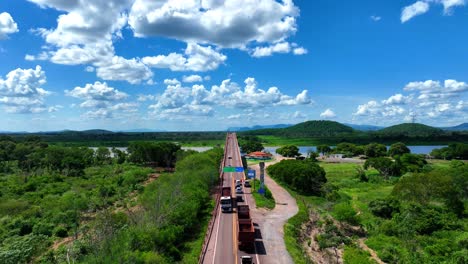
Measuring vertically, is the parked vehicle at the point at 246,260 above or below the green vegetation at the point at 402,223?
above

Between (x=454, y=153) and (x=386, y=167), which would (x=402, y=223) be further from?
(x=454, y=153)

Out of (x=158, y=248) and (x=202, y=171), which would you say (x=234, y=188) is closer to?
(x=202, y=171)

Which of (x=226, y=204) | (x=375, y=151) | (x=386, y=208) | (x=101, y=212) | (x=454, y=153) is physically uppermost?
(x=375, y=151)

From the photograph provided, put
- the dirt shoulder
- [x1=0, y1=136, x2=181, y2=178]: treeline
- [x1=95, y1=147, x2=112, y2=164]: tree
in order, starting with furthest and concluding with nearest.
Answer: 1. [x1=95, y1=147, x2=112, y2=164]: tree
2. [x1=0, y1=136, x2=181, y2=178]: treeline
3. the dirt shoulder

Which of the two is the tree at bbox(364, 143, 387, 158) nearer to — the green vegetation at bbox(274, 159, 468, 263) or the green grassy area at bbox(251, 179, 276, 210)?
the green vegetation at bbox(274, 159, 468, 263)

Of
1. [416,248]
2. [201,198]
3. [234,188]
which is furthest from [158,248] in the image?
[234,188]

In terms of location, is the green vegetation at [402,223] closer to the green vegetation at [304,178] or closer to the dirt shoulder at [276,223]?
the dirt shoulder at [276,223]

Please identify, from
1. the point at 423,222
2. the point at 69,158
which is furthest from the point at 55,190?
the point at 423,222

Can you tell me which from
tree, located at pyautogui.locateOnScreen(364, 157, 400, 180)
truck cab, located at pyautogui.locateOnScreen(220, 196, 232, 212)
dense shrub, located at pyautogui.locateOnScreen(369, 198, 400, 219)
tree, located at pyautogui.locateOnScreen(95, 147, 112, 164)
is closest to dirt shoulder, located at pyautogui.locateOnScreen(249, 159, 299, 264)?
truck cab, located at pyautogui.locateOnScreen(220, 196, 232, 212)

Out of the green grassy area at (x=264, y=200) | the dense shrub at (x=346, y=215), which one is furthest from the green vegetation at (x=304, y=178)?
the dense shrub at (x=346, y=215)

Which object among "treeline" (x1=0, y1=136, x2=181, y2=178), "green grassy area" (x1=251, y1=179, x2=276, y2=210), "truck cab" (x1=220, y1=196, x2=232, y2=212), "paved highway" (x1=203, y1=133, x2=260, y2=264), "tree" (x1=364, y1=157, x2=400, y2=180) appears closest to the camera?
"paved highway" (x1=203, y1=133, x2=260, y2=264)
